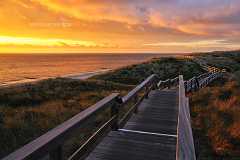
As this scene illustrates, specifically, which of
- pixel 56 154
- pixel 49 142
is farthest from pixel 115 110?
pixel 49 142

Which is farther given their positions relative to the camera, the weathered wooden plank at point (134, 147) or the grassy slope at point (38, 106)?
the grassy slope at point (38, 106)

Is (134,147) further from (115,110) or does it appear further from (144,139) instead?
(115,110)

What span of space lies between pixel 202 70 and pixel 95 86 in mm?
28394

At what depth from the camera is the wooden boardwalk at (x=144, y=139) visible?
577cm

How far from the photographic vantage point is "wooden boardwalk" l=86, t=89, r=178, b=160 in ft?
18.9

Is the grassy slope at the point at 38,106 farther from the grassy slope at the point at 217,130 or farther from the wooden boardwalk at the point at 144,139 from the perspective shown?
the grassy slope at the point at 217,130

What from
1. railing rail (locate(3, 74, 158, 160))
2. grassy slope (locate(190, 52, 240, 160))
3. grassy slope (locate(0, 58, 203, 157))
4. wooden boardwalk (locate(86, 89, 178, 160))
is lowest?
grassy slope (locate(0, 58, 203, 157))

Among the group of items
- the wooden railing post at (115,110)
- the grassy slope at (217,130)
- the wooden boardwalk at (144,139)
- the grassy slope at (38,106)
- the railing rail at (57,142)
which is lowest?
the grassy slope at (38,106)

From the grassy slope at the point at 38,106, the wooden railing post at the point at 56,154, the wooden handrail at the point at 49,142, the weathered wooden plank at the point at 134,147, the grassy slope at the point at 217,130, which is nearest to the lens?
the wooden handrail at the point at 49,142

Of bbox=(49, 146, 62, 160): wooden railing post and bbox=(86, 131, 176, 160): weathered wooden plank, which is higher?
bbox=(49, 146, 62, 160): wooden railing post

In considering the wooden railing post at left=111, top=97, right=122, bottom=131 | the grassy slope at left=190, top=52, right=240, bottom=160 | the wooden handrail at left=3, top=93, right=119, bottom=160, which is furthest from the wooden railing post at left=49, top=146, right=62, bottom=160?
the grassy slope at left=190, top=52, right=240, bottom=160

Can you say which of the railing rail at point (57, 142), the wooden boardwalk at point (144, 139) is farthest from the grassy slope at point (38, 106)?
the railing rail at point (57, 142)

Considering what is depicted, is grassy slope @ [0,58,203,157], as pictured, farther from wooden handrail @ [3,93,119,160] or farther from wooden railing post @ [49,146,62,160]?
wooden railing post @ [49,146,62,160]

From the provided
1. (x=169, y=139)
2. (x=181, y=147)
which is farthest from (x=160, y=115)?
(x=181, y=147)
